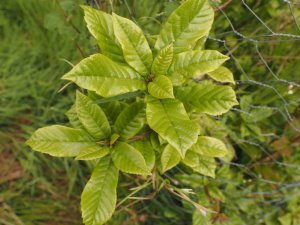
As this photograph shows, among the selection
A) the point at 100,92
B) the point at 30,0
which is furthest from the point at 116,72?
the point at 30,0

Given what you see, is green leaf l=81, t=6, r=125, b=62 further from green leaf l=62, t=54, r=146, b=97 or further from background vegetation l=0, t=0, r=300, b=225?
background vegetation l=0, t=0, r=300, b=225

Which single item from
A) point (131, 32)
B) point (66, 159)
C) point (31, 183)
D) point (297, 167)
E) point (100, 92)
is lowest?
point (31, 183)

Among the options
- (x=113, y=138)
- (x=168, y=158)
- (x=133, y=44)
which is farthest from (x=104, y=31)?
(x=168, y=158)

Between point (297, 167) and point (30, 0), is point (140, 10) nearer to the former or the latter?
point (30, 0)

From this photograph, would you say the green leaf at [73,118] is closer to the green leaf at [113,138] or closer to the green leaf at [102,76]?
the green leaf at [113,138]

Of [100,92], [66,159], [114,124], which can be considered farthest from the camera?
[66,159]

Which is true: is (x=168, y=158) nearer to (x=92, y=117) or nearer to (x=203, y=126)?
(x=92, y=117)
